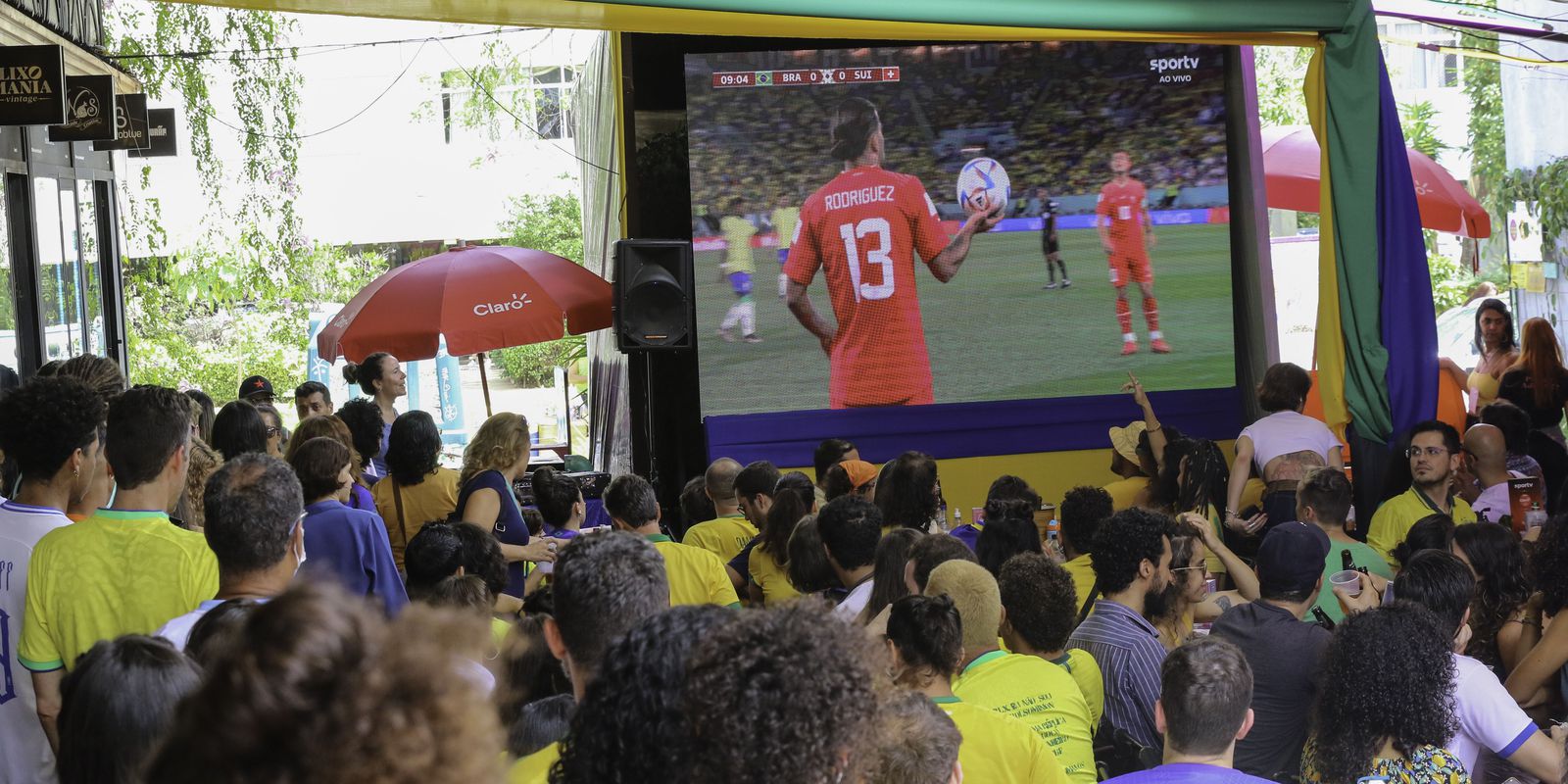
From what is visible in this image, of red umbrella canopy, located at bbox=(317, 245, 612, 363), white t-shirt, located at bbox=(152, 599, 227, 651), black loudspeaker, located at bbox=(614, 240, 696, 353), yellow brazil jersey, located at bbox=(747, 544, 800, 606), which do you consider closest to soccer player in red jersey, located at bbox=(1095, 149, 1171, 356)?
black loudspeaker, located at bbox=(614, 240, 696, 353)

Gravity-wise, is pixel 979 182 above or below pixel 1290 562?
above

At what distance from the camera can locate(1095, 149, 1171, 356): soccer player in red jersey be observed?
9695 millimetres

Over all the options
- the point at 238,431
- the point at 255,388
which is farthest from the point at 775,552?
the point at 255,388

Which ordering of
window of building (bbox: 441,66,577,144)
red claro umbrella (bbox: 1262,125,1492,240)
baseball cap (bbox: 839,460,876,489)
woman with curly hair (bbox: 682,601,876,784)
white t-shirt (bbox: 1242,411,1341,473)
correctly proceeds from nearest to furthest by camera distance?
1. woman with curly hair (bbox: 682,601,876,784)
2. baseball cap (bbox: 839,460,876,489)
3. white t-shirt (bbox: 1242,411,1341,473)
4. red claro umbrella (bbox: 1262,125,1492,240)
5. window of building (bbox: 441,66,577,144)

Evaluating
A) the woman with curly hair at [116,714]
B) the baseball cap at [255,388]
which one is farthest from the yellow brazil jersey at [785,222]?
the woman with curly hair at [116,714]

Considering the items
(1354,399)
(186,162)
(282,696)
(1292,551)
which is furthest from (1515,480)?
(186,162)

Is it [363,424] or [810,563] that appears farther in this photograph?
[363,424]

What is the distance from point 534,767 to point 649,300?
21.2 feet

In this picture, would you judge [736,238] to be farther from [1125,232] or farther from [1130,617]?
[1130,617]

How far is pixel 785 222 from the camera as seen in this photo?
9500mm

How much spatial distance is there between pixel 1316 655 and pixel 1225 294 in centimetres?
636

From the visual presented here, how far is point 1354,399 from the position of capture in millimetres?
6477

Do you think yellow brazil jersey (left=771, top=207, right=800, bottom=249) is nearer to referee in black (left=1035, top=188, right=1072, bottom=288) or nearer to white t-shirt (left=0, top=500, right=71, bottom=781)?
referee in black (left=1035, top=188, right=1072, bottom=288)

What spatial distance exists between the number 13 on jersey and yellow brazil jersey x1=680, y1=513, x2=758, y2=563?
389 cm
